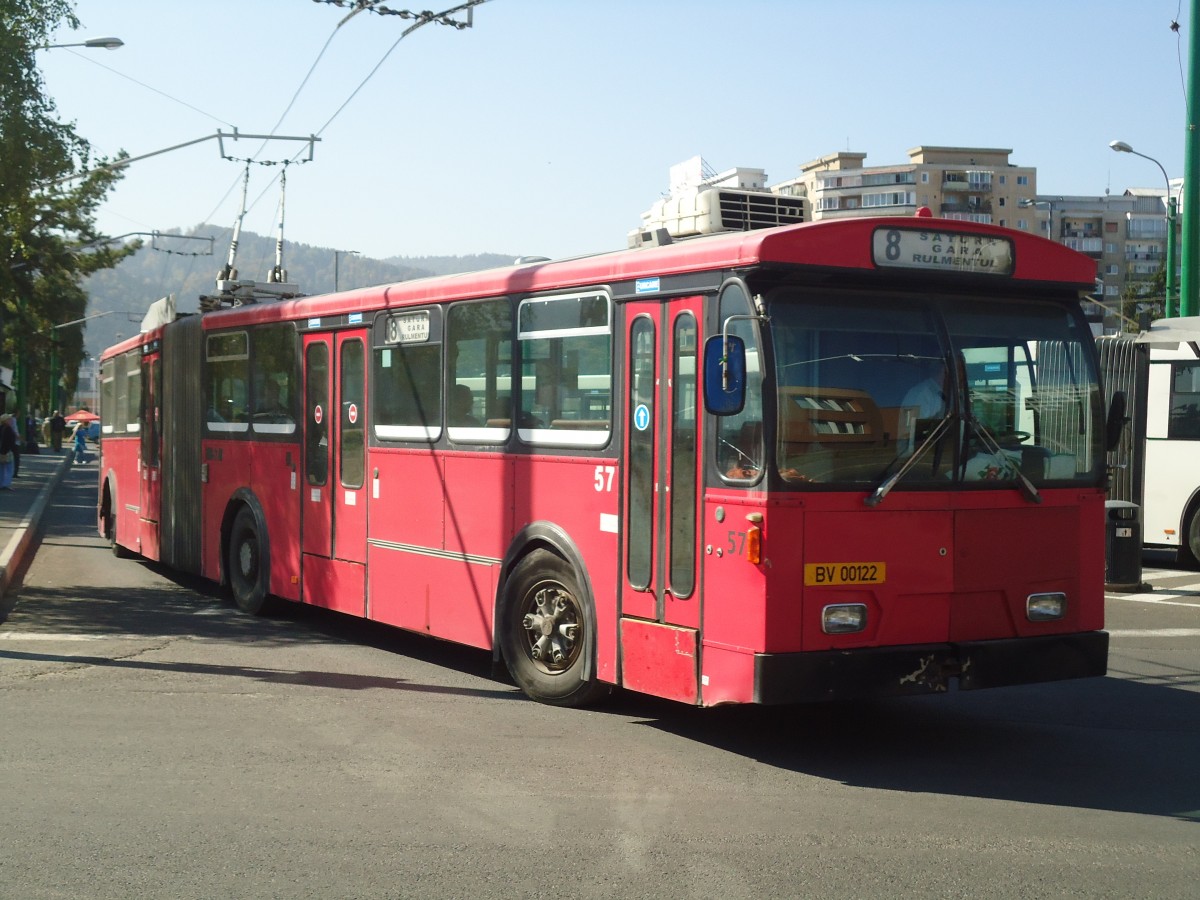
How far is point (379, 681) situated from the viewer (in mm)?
10188

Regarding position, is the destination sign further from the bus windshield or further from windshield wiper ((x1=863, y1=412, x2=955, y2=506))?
windshield wiper ((x1=863, y1=412, x2=955, y2=506))

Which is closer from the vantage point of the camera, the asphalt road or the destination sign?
the asphalt road

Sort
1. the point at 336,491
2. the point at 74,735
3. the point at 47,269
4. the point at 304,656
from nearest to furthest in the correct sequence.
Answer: the point at 74,735 → the point at 304,656 → the point at 336,491 → the point at 47,269

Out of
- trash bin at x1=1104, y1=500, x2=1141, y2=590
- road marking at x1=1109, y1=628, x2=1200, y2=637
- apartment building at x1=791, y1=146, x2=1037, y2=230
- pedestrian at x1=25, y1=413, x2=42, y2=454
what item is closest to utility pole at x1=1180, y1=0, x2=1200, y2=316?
trash bin at x1=1104, y1=500, x2=1141, y2=590

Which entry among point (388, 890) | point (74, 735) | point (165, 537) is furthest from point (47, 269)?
point (388, 890)

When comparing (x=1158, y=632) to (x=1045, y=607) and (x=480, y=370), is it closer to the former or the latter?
(x=1045, y=607)

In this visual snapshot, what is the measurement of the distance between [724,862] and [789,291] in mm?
3038

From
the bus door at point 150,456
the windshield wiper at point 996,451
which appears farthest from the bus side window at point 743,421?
the bus door at point 150,456

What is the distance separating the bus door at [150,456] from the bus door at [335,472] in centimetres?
501

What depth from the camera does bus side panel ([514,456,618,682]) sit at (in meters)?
8.55

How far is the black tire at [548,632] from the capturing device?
353 inches

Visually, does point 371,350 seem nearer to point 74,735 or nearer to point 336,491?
point 336,491

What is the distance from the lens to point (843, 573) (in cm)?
752

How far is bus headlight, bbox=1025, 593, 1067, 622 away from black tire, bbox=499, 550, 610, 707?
8.22ft
